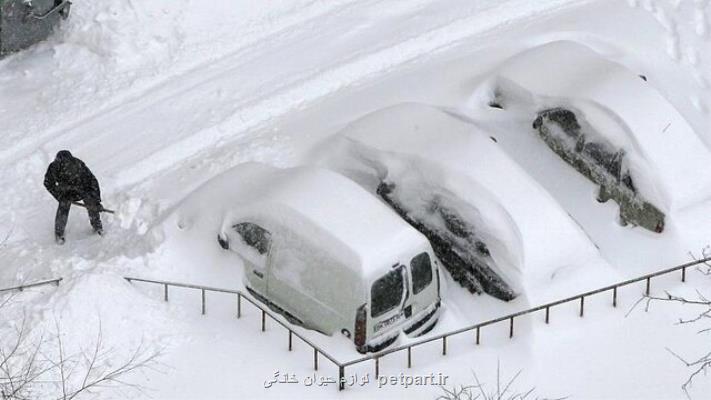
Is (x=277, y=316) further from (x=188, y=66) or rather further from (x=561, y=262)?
(x=188, y=66)

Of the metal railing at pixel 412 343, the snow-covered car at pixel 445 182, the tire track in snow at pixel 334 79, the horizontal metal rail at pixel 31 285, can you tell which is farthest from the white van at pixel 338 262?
the tire track in snow at pixel 334 79

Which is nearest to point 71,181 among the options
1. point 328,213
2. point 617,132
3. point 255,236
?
point 255,236

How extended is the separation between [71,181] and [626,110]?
6.88 metres

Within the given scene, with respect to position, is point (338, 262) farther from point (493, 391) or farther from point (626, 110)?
point (626, 110)

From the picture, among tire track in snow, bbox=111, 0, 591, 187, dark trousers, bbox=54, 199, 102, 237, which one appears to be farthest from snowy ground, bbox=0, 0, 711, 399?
dark trousers, bbox=54, 199, 102, 237

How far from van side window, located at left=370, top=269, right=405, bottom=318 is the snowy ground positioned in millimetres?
Answer: 545

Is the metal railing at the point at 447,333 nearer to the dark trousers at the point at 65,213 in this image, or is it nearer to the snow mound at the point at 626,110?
the snow mound at the point at 626,110

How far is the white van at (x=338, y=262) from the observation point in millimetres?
16328

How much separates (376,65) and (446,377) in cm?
713

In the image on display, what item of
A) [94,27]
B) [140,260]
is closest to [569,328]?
[140,260]

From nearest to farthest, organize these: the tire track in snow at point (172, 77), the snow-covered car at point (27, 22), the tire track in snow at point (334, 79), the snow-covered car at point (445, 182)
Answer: the snow-covered car at point (445, 182)
the tire track in snow at point (334, 79)
the tire track in snow at point (172, 77)
the snow-covered car at point (27, 22)

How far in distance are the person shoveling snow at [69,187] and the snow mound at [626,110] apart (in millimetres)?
5188

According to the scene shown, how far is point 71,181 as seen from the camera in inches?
733

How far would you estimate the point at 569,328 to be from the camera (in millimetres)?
16969
